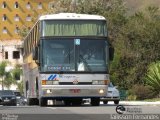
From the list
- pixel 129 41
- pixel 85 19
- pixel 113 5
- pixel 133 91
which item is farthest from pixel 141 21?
pixel 85 19

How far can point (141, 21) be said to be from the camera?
6166 cm

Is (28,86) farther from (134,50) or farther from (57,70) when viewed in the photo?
(134,50)

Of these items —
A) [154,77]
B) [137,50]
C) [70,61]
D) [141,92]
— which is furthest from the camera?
[137,50]

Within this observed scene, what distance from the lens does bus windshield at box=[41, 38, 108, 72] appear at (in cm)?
3061

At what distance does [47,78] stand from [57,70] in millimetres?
603

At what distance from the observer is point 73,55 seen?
30.7 m

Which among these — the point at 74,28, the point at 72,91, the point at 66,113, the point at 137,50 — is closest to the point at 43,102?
the point at 72,91

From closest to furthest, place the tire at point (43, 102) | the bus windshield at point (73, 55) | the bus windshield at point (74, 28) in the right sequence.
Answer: the bus windshield at point (73, 55)
the bus windshield at point (74, 28)
the tire at point (43, 102)

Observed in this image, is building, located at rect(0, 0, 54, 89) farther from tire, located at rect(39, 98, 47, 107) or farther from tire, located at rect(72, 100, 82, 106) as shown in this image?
tire, located at rect(39, 98, 47, 107)

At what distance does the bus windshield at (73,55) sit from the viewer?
3061 cm

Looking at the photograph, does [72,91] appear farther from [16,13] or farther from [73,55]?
[16,13]

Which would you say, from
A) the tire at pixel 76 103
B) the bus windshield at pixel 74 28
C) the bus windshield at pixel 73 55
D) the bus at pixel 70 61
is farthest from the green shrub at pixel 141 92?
the bus windshield at pixel 73 55

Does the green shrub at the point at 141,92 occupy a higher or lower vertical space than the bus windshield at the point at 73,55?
lower

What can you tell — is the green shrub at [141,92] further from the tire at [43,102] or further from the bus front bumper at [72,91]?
the bus front bumper at [72,91]
